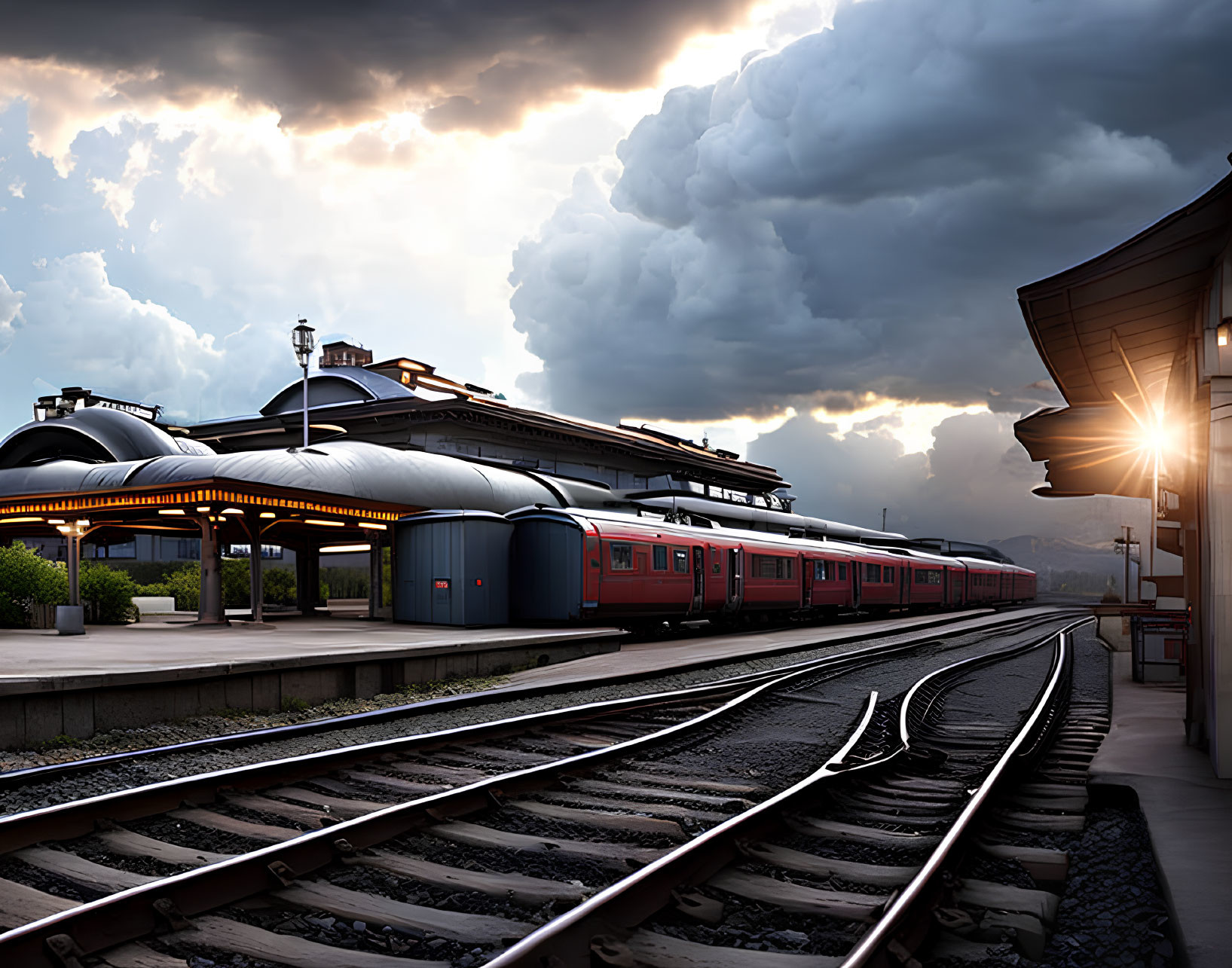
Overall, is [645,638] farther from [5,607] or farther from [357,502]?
[5,607]

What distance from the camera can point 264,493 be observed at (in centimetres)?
2548

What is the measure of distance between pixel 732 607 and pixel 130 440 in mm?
35440

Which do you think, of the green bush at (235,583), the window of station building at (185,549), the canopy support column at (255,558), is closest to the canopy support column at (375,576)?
the canopy support column at (255,558)

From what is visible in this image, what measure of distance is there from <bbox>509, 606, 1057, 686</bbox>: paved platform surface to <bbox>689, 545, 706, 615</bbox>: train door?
88 cm

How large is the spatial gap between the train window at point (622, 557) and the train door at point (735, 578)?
5.15 metres

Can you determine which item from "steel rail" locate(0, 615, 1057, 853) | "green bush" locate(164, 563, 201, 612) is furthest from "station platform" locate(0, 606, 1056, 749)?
"green bush" locate(164, 563, 201, 612)

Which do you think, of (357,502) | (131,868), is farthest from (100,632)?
(131,868)

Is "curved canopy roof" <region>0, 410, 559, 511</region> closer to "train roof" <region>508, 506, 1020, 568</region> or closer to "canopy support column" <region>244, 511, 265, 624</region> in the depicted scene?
"canopy support column" <region>244, 511, 265, 624</region>

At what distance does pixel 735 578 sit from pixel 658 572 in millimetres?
4327

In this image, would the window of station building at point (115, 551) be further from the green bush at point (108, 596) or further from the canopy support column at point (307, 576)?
the green bush at point (108, 596)

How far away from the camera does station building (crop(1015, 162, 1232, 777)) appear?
7723mm

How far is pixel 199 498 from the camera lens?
2509 centimetres

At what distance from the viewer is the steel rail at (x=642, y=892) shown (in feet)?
13.5

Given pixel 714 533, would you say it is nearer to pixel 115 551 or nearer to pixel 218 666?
pixel 218 666
